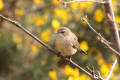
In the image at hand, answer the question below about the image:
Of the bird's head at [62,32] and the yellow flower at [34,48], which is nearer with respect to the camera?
the bird's head at [62,32]

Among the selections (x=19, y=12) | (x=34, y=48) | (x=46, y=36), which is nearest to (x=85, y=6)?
A: (x=46, y=36)

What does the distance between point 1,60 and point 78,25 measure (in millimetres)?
1831

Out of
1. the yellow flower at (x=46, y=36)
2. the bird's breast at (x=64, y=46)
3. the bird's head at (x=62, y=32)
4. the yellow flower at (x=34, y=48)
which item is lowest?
the yellow flower at (x=34, y=48)

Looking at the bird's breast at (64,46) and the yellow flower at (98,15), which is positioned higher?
the bird's breast at (64,46)

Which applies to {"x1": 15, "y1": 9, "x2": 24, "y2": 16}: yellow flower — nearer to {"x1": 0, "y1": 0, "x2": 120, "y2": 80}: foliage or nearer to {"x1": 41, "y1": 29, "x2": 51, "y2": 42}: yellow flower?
{"x1": 0, "y1": 0, "x2": 120, "y2": 80}: foliage

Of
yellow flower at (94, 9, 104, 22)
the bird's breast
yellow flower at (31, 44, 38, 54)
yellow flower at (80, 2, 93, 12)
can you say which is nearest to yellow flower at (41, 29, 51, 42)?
yellow flower at (31, 44, 38, 54)

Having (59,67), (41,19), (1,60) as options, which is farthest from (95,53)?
(1,60)

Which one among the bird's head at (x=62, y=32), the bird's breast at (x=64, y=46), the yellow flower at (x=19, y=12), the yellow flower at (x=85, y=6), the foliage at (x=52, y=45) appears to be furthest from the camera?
the yellow flower at (x=19, y=12)

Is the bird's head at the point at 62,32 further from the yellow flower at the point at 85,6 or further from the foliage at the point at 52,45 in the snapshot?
the yellow flower at the point at 85,6

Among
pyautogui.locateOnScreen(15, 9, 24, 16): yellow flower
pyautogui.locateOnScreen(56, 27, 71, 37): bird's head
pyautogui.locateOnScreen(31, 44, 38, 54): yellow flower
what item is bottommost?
pyautogui.locateOnScreen(31, 44, 38, 54): yellow flower

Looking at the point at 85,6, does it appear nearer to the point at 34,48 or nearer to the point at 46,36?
the point at 46,36

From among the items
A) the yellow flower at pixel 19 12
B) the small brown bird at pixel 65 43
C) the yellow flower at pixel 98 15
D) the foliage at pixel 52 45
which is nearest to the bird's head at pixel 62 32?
the small brown bird at pixel 65 43

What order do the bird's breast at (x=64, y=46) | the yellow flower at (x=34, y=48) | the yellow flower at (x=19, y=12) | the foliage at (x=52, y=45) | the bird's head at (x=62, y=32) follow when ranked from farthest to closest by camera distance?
the yellow flower at (x=19, y=12) < the yellow flower at (x=34, y=48) < the foliage at (x=52, y=45) < the bird's head at (x=62, y=32) < the bird's breast at (x=64, y=46)

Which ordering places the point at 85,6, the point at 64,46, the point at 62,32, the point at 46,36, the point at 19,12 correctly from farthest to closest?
Result: the point at 19,12, the point at 85,6, the point at 46,36, the point at 62,32, the point at 64,46
